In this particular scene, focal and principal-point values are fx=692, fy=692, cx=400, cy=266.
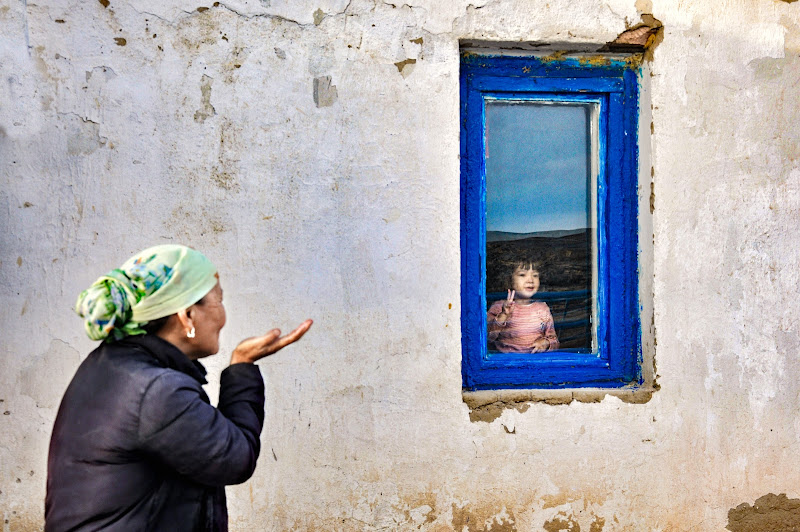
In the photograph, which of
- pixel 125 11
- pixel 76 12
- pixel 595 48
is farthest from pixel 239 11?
pixel 595 48

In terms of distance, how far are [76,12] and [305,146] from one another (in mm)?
1120

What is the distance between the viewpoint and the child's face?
134 inches

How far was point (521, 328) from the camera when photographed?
340cm

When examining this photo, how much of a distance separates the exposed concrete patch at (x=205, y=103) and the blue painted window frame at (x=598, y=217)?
3.80ft

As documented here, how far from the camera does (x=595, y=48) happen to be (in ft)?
10.8

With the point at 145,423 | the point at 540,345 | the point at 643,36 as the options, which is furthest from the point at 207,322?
the point at 643,36

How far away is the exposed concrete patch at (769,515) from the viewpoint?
3262 mm

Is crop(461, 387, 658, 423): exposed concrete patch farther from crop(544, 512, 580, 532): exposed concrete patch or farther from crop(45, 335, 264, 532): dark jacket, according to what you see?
crop(45, 335, 264, 532): dark jacket

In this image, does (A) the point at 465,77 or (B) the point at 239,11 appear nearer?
(B) the point at 239,11

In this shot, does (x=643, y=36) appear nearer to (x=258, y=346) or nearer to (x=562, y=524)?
(x=562, y=524)

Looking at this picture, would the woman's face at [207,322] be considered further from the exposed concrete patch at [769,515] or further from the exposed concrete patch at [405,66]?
the exposed concrete patch at [769,515]

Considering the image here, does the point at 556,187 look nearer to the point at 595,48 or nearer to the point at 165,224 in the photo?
the point at 595,48

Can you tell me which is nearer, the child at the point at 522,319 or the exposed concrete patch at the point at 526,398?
the exposed concrete patch at the point at 526,398

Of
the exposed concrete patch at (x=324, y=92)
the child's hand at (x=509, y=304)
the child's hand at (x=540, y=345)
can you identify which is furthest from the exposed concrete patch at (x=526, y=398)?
the exposed concrete patch at (x=324, y=92)
